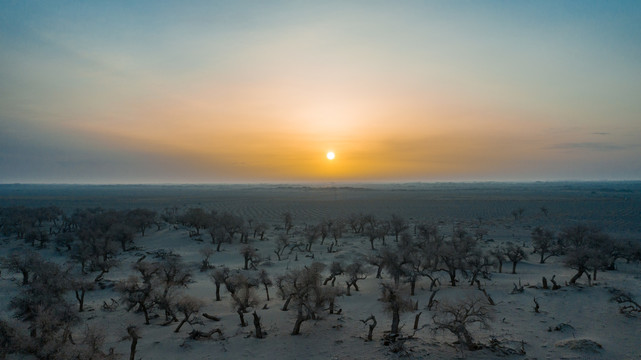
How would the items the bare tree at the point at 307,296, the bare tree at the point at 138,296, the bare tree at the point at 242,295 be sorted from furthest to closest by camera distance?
1. the bare tree at the point at 138,296
2. the bare tree at the point at 242,295
3. the bare tree at the point at 307,296

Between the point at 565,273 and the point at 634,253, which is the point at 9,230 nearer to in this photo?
the point at 565,273

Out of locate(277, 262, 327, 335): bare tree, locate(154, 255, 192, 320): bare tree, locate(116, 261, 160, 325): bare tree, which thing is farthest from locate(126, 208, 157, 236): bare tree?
locate(277, 262, 327, 335): bare tree

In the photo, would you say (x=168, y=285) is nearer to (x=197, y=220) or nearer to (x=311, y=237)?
(x=311, y=237)

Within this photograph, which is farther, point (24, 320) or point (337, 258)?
point (337, 258)

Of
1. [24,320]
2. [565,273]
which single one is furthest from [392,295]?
[565,273]

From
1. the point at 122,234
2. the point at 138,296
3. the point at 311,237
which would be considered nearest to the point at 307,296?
the point at 138,296

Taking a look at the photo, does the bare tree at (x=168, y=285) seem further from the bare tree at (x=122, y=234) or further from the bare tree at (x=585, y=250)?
the bare tree at (x=585, y=250)

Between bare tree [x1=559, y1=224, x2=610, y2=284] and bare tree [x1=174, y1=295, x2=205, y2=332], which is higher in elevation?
bare tree [x1=559, y1=224, x2=610, y2=284]

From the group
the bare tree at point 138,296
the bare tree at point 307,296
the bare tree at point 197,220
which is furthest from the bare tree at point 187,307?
the bare tree at point 197,220

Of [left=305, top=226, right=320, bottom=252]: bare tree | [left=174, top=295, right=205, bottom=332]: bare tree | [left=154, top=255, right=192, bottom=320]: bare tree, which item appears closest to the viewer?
[left=174, top=295, right=205, bottom=332]: bare tree

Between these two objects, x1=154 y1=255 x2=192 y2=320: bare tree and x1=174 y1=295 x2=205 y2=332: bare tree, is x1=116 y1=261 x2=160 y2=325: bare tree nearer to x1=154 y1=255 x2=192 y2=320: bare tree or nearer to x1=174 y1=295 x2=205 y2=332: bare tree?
x1=154 y1=255 x2=192 y2=320: bare tree

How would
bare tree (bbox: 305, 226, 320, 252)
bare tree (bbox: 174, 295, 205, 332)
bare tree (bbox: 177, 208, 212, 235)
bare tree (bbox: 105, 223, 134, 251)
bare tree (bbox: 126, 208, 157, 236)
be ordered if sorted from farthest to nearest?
bare tree (bbox: 177, 208, 212, 235)
bare tree (bbox: 126, 208, 157, 236)
bare tree (bbox: 305, 226, 320, 252)
bare tree (bbox: 105, 223, 134, 251)
bare tree (bbox: 174, 295, 205, 332)
